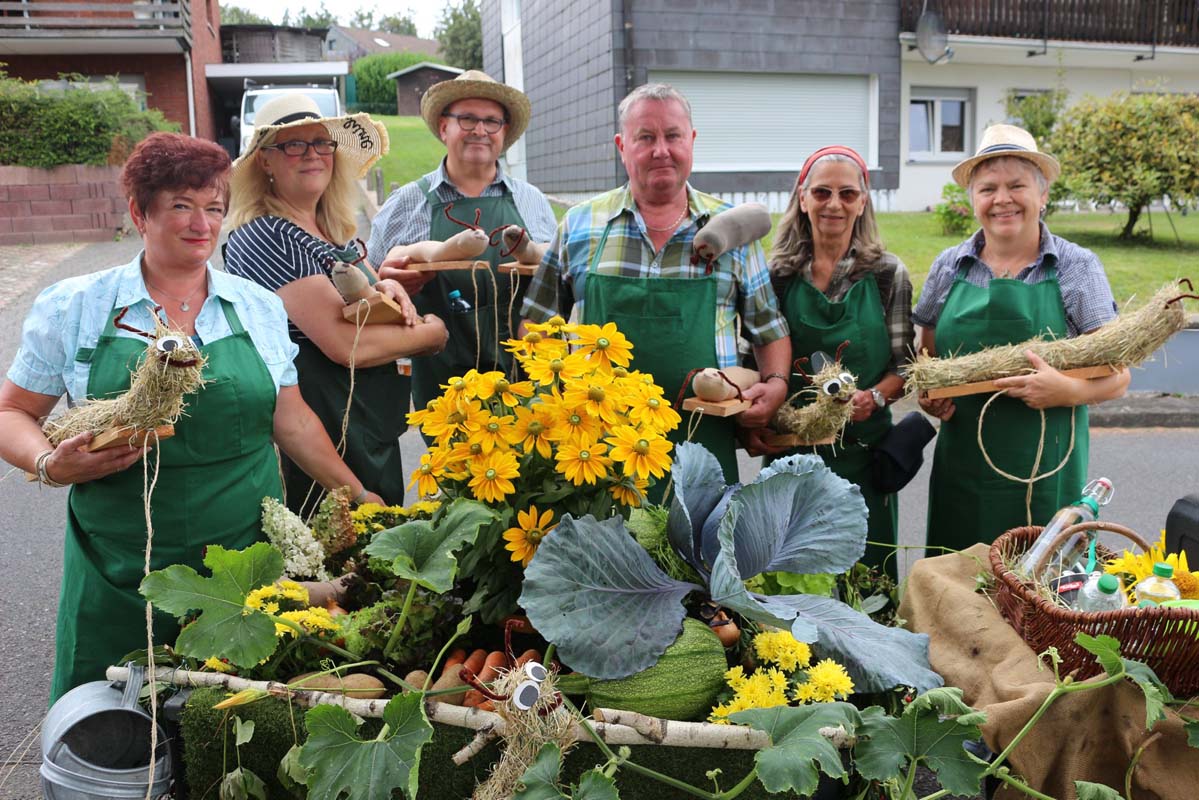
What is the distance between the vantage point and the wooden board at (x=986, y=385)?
2.73 metres

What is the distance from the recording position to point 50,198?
1288cm

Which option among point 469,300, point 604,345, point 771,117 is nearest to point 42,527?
point 469,300

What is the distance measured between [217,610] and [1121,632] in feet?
5.14

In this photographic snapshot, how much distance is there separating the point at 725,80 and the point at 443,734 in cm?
1593

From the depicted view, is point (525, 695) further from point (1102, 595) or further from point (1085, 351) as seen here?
point (1085, 351)

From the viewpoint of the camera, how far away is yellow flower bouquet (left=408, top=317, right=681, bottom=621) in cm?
167

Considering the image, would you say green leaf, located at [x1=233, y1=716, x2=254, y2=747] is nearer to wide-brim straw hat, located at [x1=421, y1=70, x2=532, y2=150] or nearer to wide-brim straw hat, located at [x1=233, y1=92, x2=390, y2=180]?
wide-brim straw hat, located at [x1=233, y1=92, x2=390, y2=180]

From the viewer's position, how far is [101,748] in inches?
63.8

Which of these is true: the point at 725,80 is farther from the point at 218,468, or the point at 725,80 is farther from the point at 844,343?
the point at 218,468

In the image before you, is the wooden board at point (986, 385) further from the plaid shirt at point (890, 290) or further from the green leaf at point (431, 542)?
the green leaf at point (431, 542)

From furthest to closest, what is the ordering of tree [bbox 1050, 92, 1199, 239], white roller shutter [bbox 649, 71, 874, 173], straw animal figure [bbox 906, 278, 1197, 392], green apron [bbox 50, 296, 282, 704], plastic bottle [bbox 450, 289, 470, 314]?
1. white roller shutter [bbox 649, 71, 874, 173]
2. tree [bbox 1050, 92, 1199, 239]
3. plastic bottle [bbox 450, 289, 470, 314]
4. straw animal figure [bbox 906, 278, 1197, 392]
5. green apron [bbox 50, 296, 282, 704]

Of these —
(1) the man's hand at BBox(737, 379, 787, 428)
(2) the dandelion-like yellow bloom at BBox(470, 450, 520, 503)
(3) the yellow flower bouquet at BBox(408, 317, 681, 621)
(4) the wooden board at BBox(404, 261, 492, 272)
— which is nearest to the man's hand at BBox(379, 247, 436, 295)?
(4) the wooden board at BBox(404, 261, 492, 272)

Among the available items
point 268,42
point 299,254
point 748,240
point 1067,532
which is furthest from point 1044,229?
point 268,42

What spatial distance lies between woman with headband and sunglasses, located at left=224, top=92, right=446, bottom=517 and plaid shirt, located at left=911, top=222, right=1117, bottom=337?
5.46 ft
